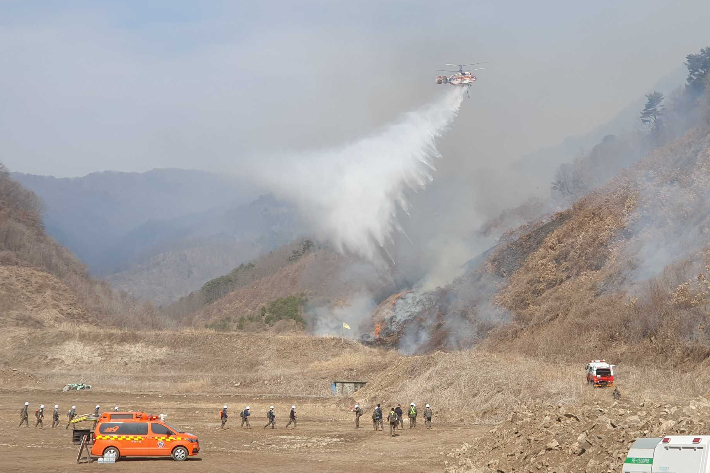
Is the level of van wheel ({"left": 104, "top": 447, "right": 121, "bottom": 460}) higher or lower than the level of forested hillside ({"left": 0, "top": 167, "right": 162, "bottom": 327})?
lower

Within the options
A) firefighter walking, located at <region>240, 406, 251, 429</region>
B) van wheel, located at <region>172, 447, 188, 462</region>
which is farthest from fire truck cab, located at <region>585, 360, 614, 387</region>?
van wheel, located at <region>172, 447, 188, 462</region>

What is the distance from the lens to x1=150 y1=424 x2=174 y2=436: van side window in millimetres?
27141

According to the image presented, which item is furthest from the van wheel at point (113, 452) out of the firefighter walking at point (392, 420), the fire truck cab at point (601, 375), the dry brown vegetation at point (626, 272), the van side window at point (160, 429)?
the dry brown vegetation at point (626, 272)

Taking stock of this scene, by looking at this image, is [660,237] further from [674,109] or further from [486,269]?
[674,109]

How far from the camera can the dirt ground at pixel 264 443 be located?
25839 mm

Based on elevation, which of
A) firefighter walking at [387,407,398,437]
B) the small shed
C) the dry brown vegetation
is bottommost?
firefighter walking at [387,407,398,437]

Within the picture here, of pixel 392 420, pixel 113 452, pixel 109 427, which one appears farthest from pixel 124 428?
pixel 392 420

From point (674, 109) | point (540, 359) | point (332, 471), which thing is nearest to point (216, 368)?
point (540, 359)

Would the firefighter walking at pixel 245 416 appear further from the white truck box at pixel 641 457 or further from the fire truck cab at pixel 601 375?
the white truck box at pixel 641 457

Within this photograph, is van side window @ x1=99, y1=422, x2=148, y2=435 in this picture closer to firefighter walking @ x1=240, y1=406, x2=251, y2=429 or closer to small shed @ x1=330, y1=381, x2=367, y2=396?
firefighter walking @ x1=240, y1=406, x2=251, y2=429

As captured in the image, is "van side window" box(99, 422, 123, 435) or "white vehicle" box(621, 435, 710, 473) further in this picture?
"van side window" box(99, 422, 123, 435)

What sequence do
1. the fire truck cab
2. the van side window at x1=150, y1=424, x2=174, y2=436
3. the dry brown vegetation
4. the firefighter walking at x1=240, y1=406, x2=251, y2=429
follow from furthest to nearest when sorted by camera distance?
the dry brown vegetation < the fire truck cab < the firefighter walking at x1=240, y1=406, x2=251, y2=429 < the van side window at x1=150, y1=424, x2=174, y2=436

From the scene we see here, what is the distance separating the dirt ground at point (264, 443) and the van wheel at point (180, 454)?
233mm

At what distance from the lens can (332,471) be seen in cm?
2480
